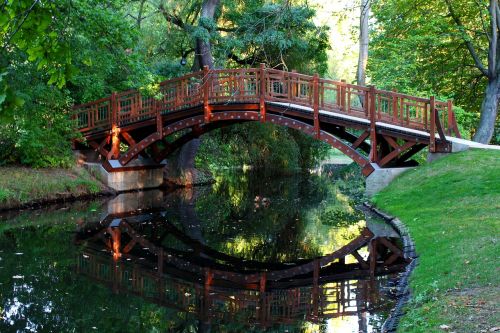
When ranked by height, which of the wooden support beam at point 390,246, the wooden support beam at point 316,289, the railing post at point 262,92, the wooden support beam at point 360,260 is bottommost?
the wooden support beam at point 316,289

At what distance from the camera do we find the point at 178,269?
10625 mm

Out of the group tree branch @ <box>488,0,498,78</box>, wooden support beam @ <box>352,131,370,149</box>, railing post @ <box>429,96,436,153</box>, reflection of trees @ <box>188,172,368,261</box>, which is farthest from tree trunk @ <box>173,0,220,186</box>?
tree branch @ <box>488,0,498,78</box>

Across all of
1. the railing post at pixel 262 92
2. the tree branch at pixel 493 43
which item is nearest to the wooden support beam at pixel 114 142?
the railing post at pixel 262 92

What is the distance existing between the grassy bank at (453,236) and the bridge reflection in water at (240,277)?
0.70m

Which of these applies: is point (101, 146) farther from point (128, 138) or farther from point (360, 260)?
point (360, 260)

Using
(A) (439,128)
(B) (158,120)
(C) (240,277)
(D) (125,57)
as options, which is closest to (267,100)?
(B) (158,120)

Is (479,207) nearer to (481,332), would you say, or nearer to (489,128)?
(481,332)

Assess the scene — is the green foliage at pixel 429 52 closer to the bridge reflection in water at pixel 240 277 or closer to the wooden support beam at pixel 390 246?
the wooden support beam at pixel 390 246

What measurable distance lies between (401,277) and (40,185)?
13.2 metres

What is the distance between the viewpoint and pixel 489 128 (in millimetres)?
21172

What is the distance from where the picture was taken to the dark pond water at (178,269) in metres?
7.64

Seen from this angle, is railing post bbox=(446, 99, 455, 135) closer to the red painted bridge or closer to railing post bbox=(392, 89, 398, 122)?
the red painted bridge

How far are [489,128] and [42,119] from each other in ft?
50.6

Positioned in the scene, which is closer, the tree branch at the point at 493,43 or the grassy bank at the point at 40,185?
the grassy bank at the point at 40,185
